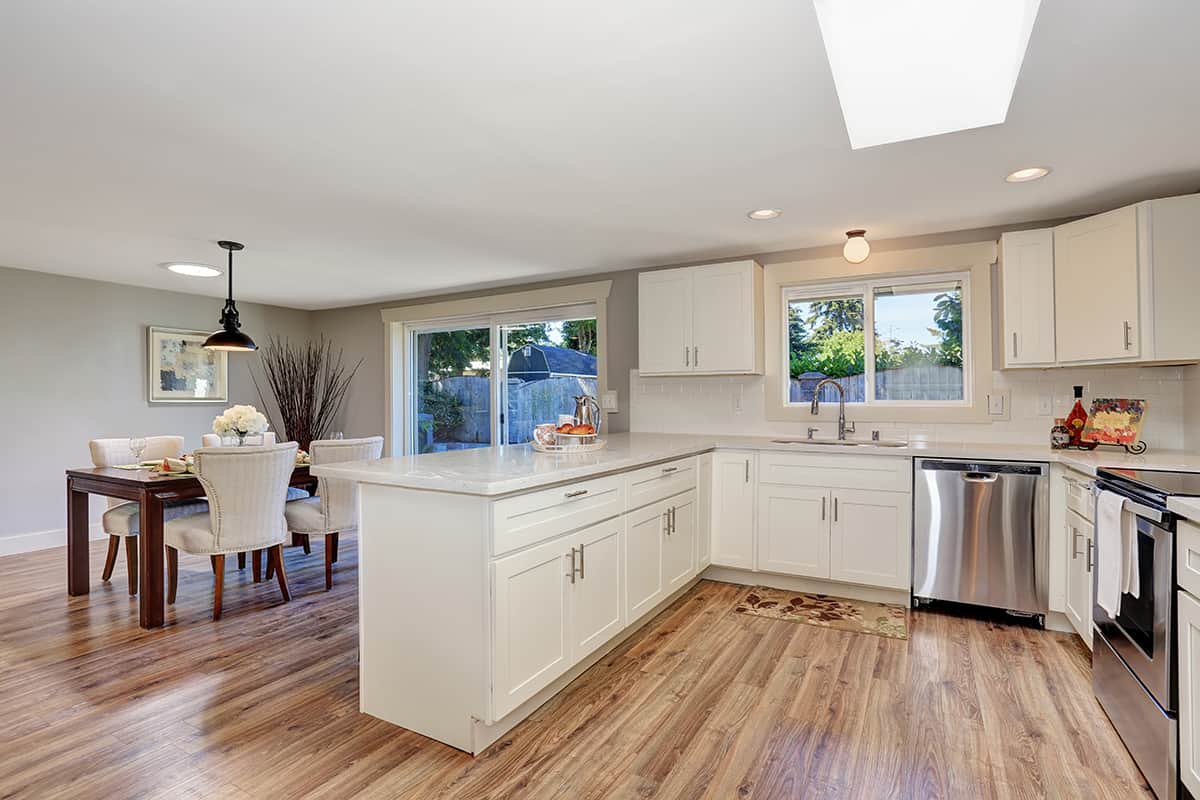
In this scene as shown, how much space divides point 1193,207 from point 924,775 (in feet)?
8.89

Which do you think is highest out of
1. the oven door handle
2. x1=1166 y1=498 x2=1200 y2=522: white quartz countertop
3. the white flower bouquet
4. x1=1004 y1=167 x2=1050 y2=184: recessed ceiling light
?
x1=1004 y1=167 x2=1050 y2=184: recessed ceiling light

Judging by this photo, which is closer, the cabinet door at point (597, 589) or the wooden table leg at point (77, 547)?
the cabinet door at point (597, 589)

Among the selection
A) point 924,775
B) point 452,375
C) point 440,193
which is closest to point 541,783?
point 924,775

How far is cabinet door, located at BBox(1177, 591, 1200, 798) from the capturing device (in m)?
1.55

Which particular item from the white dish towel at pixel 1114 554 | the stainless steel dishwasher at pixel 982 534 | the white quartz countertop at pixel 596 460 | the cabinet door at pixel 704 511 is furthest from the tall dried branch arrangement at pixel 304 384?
the white dish towel at pixel 1114 554

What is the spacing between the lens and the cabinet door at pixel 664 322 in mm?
4055

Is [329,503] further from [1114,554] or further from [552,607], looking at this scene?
[1114,554]

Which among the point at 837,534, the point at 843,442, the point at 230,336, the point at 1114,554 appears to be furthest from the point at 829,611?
the point at 230,336

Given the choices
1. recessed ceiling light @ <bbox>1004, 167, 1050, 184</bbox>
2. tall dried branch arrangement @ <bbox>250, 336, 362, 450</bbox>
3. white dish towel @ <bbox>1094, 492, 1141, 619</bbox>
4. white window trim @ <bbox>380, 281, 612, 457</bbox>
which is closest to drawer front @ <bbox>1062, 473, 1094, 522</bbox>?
white dish towel @ <bbox>1094, 492, 1141, 619</bbox>

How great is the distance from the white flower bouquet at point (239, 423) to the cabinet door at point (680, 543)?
2638mm

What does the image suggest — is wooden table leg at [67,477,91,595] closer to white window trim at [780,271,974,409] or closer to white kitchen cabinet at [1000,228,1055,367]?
white window trim at [780,271,974,409]

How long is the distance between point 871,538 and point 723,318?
1.57 m

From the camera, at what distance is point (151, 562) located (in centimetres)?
300

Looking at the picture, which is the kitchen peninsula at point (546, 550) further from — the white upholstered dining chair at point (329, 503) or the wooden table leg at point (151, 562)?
the wooden table leg at point (151, 562)
